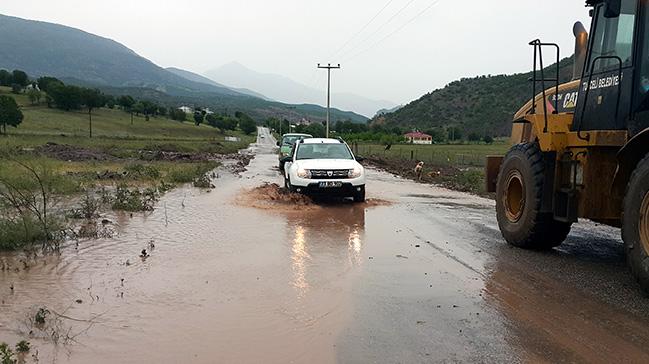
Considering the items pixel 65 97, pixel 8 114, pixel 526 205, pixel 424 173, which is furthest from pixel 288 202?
pixel 65 97

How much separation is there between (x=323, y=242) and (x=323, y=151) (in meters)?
6.44

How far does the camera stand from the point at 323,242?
8.45 meters

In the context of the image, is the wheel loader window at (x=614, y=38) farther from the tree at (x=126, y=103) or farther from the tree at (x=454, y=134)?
the tree at (x=126, y=103)

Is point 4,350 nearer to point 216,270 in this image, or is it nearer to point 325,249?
point 216,270

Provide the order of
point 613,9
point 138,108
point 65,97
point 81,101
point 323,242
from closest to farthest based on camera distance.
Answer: point 613,9
point 323,242
point 65,97
point 81,101
point 138,108

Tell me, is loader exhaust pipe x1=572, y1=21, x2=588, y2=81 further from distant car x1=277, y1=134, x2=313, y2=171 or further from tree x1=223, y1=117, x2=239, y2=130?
tree x1=223, y1=117, x2=239, y2=130

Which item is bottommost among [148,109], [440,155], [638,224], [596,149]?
[440,155]

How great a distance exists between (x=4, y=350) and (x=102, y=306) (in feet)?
4.55

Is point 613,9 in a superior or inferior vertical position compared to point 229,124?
superior

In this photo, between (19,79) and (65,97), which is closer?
(65,97)

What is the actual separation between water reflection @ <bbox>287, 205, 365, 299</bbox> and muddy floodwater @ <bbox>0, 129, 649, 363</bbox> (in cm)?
5

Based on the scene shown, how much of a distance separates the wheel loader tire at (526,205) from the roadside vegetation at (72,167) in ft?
21.8

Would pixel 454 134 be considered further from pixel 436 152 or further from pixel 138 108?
pixel 138 108

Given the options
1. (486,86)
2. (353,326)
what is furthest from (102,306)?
(486,86)
